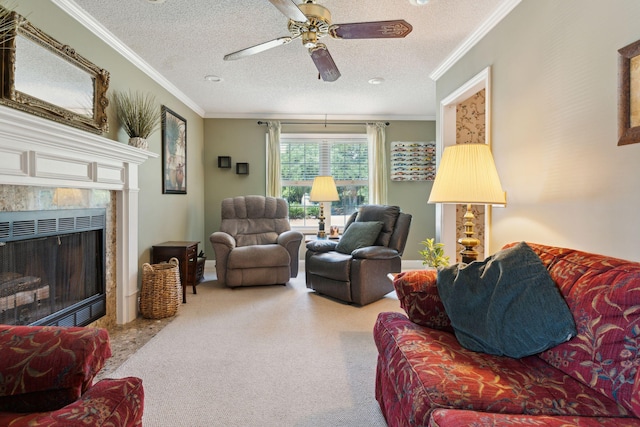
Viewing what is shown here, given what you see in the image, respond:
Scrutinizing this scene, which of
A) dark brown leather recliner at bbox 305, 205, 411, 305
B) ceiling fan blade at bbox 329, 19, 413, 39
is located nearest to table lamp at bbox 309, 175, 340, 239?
dark brown leather recliner at bbox 305, 205, 411, 305

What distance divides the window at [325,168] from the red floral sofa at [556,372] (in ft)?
13.8

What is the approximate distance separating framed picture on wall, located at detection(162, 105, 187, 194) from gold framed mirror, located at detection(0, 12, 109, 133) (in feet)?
4.04

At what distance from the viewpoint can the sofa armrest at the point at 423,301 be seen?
63.2 inches

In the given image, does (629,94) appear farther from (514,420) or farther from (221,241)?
(221,241)

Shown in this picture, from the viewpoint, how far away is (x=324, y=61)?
2.36 m

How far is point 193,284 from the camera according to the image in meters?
3.86

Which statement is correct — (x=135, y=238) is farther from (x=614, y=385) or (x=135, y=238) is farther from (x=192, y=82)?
(x=614, y=385)

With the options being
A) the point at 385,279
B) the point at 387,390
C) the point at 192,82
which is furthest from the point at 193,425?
the point at 192,82

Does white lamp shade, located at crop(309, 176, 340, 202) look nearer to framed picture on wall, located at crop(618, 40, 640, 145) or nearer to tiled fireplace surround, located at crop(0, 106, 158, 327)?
tiled fireplace surround, located at crop(0, 106, 158, 327)

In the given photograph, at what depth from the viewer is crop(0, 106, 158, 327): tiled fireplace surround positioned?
6.16 ft

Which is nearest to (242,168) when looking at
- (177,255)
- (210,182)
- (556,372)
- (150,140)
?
(210,182)

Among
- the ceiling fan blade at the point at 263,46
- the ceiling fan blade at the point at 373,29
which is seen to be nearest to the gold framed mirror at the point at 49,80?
the ceiling fan blade at the point at 263,46

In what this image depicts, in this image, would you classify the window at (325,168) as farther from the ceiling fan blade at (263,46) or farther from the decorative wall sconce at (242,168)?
the ceiling fan blade at (263,46)

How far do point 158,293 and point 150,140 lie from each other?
162cm
